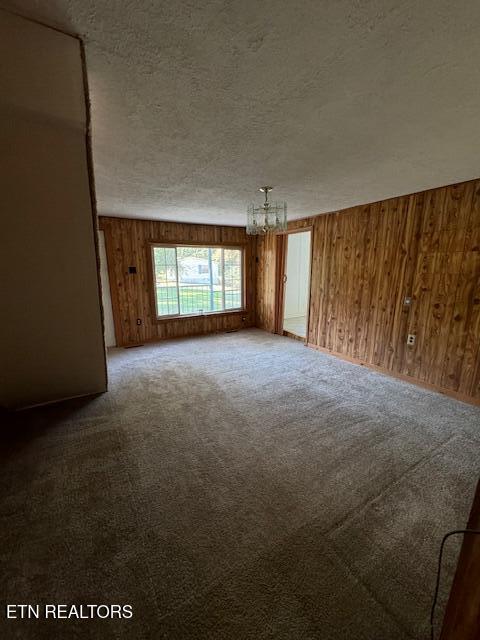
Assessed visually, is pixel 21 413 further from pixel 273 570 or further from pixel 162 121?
pixel 162 121

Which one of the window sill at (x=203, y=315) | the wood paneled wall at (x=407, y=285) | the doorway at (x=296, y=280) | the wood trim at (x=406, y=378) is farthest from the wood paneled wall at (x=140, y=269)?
the wood trim at (x=406, y=378)

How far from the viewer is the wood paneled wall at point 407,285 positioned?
2.71m

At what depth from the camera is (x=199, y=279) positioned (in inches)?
215

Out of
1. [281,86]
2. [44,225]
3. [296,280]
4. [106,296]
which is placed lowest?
[106,296]

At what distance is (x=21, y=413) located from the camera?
178cm

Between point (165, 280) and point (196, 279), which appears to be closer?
point (165, 280)

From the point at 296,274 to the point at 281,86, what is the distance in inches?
222

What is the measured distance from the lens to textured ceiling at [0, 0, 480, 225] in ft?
3.16

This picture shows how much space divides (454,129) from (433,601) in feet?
8.25

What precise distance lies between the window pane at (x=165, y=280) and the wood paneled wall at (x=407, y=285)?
268cm

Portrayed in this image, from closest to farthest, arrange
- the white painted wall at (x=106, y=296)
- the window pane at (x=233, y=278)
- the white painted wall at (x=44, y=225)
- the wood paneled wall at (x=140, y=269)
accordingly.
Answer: the white painted wall at (x=44, y=225)
the white painted wall at (x=106, y=296)
the wood paneled wall at (x=140, y=269)
the window pane at (x=233, y=278)

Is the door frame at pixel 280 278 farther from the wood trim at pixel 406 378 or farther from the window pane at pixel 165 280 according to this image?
the window pane at pixel 165 280

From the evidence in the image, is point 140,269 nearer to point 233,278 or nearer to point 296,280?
point 233,278

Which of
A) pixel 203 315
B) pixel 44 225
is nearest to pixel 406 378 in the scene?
pixel 203 315
